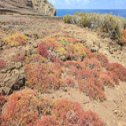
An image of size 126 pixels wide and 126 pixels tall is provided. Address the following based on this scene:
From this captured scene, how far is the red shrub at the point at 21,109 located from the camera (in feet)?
31.8

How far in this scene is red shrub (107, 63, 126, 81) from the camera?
1568 centimetres

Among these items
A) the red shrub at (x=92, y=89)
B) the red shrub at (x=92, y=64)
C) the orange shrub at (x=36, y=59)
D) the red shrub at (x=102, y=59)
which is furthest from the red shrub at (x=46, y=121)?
the red shrub at (x=102, y=59)

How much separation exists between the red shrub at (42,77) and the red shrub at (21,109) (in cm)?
94

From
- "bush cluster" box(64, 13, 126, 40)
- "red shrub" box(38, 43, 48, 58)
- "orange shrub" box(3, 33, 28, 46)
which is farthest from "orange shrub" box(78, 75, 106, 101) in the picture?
"bush cluster" box(64, 13, 126, 40)

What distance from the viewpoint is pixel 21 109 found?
1003 cm

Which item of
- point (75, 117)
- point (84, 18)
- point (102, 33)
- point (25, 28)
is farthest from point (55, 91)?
point (84, 18)

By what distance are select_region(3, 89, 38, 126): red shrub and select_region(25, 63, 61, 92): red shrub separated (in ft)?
3.08

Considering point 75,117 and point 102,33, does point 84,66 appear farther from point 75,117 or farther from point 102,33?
point 102,33

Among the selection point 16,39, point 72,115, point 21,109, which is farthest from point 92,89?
point 16,39

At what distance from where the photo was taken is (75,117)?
33.4 feet

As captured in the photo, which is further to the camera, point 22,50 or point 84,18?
point 84,18

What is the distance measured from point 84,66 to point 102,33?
8496mm

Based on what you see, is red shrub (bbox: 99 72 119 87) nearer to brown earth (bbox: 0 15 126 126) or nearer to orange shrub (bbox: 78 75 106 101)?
brown earth (bbox: 0 15 126 126)

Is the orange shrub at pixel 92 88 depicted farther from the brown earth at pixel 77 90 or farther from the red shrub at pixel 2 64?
the red shrub at pixel 2 64
